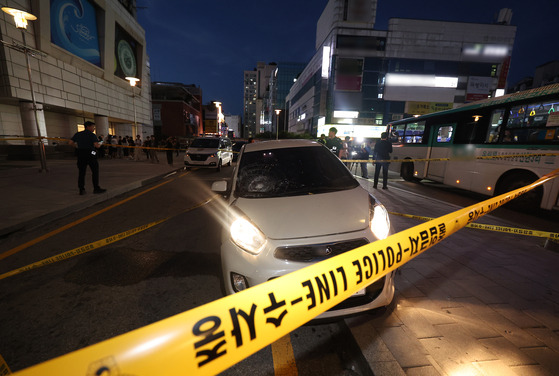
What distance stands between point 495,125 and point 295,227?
26.7 ft

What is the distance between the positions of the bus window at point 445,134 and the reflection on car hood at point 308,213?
8240mm

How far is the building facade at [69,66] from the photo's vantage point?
13.7 m

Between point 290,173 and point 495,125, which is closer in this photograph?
point 290,173

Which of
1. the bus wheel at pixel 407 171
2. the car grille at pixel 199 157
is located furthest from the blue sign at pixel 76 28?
the bus wheel at pixel 407 171

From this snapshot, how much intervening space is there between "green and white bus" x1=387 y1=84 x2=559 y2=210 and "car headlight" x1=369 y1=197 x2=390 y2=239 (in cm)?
565

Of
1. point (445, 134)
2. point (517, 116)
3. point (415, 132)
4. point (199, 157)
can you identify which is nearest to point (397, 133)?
point (415, 132)

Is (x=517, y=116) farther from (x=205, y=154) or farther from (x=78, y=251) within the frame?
(x=205, y=154)

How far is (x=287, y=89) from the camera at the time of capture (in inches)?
3615

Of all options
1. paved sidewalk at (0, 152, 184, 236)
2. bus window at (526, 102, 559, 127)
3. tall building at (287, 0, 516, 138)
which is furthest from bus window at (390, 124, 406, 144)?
tall building at (287, 0, 516, 138)

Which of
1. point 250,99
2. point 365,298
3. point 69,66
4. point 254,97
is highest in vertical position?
point 254,97

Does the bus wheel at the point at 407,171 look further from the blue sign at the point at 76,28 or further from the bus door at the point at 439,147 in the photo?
the blue sign at the point at 76,28

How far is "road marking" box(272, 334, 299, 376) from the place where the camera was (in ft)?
5.74

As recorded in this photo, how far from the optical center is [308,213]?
7.38ft

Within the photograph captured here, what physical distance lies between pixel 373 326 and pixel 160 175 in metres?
11.4
